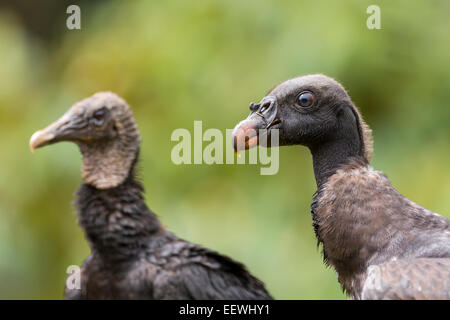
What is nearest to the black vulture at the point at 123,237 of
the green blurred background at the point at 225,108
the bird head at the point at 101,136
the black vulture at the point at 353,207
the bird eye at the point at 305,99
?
the bird head at the point at 101,136

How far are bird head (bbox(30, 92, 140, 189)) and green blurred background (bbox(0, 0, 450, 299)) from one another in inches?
83.0

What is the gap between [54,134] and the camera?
4.16m

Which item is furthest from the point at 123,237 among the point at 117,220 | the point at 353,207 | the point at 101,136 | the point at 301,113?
the point at 353,207

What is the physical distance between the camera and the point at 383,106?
6.47 meters

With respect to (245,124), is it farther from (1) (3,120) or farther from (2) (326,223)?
(1) (3,120)

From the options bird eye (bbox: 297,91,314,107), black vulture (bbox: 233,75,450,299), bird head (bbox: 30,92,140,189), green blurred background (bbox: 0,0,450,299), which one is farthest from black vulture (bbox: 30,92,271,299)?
green blurred background (bbox: 0,0,450,299)

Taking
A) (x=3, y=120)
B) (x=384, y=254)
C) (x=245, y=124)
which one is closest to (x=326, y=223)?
(x=384, y=254)

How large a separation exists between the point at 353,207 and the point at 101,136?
71.3 inches

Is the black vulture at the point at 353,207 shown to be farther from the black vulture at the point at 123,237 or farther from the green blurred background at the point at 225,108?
the green blurred background at the point at 225,108

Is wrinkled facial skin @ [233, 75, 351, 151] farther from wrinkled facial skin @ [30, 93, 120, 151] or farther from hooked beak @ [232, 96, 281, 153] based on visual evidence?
wrinkled facial skin @ [30, 93, 120, 151]

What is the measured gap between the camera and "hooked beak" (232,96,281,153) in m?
3.12

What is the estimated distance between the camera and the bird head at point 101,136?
4.20m

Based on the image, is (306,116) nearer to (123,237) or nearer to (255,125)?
(255,125)
